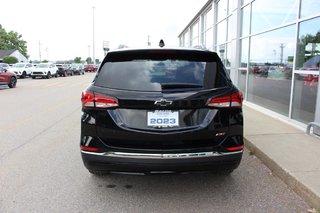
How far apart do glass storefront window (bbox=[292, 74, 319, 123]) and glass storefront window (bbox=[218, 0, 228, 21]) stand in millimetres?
7909

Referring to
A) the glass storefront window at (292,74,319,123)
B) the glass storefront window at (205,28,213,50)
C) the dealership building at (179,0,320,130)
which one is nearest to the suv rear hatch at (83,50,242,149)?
the dealership building at (179,0,320,130)

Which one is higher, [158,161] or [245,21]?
[245,21]

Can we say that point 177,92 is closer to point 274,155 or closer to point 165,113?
point 165,113

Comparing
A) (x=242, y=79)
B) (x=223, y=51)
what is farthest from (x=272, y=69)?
(x=223, y=51)

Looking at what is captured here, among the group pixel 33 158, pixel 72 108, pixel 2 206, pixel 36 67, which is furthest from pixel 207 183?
pixel 36 67

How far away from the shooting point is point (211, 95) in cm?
344

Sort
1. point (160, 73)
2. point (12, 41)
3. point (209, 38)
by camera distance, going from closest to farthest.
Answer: point (160, 73) < point (209, 38) < point (12, 41)

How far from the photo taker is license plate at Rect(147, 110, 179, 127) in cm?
334

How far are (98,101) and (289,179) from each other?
8.84ft

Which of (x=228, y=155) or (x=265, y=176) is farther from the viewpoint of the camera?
(x=265, y=176)

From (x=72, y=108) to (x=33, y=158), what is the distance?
19.5 ft

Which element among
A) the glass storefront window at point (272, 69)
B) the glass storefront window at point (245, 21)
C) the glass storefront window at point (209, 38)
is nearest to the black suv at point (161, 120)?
the glass storefront window at point (272, 69)

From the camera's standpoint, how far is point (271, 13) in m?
9.35

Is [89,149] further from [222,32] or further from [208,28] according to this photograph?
[208,28]
